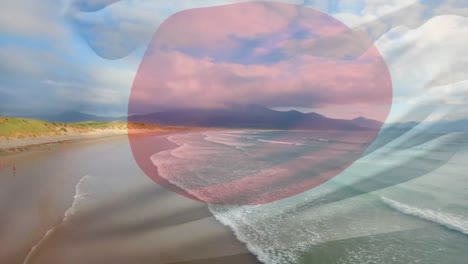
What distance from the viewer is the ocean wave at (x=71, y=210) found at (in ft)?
11.9

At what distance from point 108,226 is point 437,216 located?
221 inches

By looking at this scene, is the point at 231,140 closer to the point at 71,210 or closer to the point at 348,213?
the point at 348,213

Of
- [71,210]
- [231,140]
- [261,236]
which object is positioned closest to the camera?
[261,236]

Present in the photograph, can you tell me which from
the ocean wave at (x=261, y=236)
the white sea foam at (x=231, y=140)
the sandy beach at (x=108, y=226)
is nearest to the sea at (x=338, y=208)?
the ocean wave at (x=261, y=236)

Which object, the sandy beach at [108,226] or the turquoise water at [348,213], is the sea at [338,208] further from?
the sandy beach at [108,226]

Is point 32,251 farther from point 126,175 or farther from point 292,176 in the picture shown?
point 292,176

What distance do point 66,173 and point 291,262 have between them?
784cm

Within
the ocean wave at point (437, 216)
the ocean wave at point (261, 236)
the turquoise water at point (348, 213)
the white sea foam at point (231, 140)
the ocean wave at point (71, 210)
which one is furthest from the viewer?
the white sea foam at point (231, 140)

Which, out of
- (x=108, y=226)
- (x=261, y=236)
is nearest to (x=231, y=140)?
(x=108, y=226)

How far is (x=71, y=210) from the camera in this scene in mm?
5324

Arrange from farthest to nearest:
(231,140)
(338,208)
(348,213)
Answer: (231,140)
(338,208)
(348,213)

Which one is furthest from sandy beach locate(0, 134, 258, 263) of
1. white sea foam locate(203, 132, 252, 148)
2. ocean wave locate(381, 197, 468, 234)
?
white sea foam locate(203, 132, 252, 148)

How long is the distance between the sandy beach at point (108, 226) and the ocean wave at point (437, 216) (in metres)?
3.52

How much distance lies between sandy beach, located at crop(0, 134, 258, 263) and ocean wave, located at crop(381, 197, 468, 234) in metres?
3.52
